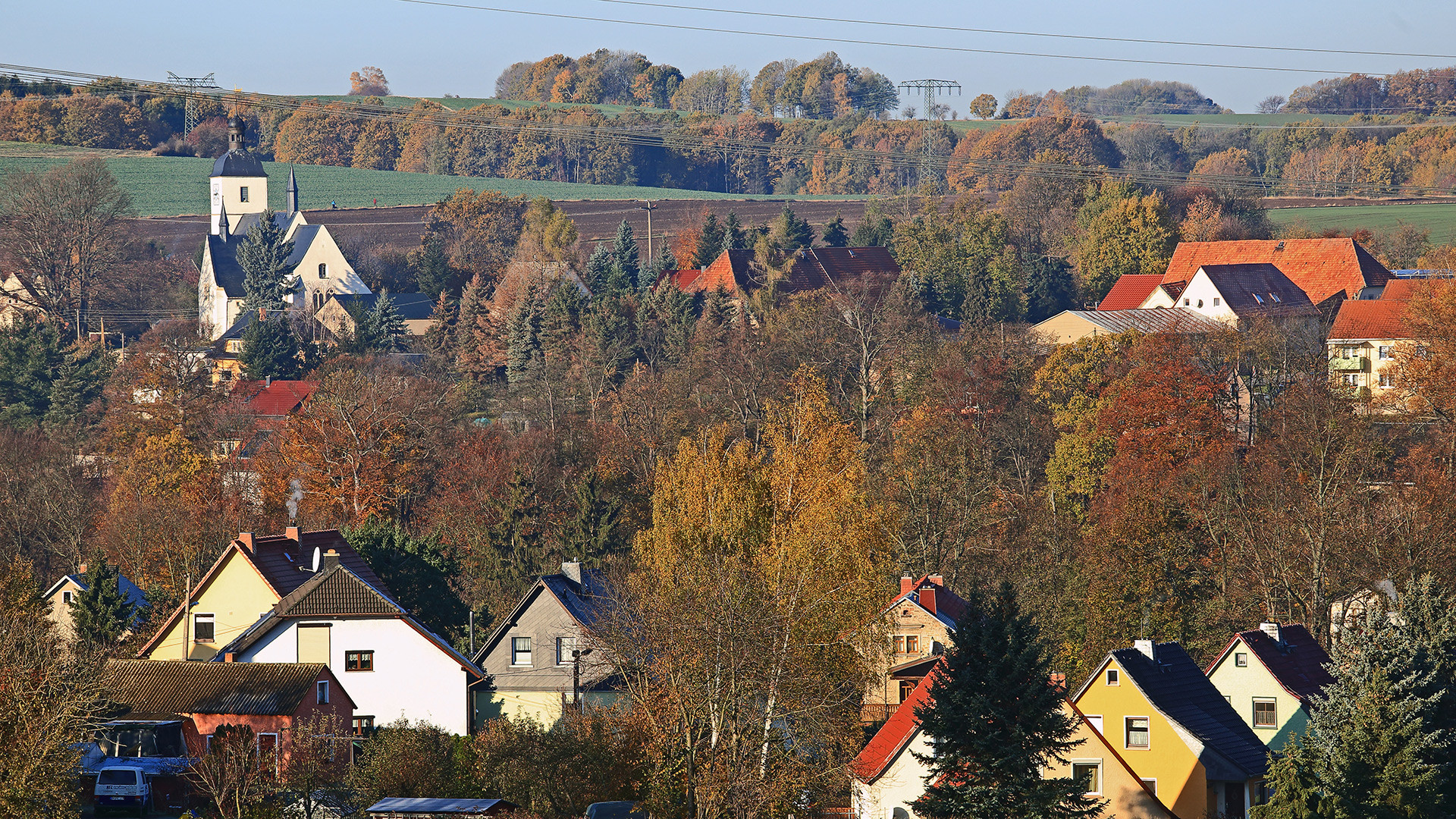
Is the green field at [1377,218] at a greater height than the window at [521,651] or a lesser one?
greater

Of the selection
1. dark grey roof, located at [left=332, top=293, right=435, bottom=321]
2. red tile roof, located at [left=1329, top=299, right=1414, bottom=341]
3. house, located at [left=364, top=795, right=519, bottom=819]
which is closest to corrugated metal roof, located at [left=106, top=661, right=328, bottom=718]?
house, located at [left=364, top=795, right=519, bottom=819]

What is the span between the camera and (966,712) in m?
27.0

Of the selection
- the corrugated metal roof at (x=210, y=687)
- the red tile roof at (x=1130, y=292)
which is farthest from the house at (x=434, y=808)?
the red tile roof at (x=1130, y=292)

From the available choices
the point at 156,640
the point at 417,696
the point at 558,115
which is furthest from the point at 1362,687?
the point at 558,115

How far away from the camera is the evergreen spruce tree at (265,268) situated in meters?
94.6

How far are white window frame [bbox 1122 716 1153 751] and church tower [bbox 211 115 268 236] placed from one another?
104349mm

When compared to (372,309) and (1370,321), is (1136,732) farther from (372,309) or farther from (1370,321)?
(372,309)

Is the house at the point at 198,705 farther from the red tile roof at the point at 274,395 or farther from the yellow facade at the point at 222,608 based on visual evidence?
the red tile roof at the point at 274,395

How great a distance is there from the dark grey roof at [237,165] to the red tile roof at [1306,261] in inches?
2829

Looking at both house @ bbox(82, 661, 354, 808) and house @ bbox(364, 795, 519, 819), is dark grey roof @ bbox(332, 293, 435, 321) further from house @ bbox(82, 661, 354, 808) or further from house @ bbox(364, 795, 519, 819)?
house @ bbox(364, 795, 519, 819)

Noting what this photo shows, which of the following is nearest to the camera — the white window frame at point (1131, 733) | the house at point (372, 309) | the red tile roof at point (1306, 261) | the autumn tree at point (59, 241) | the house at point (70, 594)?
the white window frame at point (1131, 733)

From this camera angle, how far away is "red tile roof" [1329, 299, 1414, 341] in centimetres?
6869

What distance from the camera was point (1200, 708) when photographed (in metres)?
34.5

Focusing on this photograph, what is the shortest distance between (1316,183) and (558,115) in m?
67.9
